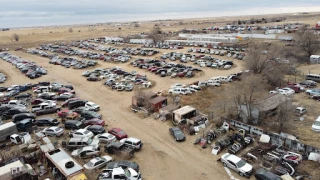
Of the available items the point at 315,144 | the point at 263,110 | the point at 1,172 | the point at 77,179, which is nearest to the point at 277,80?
the point at 263,110

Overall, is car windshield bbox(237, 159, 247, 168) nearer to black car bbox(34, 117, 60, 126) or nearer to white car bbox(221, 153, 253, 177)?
white car bbox(221, 153, 253, 177)

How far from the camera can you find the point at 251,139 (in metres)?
19.5

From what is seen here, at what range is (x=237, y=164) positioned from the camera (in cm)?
1630

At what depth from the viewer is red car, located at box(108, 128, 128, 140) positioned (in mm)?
20931

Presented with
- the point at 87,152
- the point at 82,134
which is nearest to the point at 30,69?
the point at 82,134

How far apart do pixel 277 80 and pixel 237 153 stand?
58.7 ft

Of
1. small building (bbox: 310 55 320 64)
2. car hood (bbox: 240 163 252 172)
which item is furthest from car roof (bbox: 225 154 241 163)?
small building (bbox: 310 55 320 64)

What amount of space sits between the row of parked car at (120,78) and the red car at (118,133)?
497 inches

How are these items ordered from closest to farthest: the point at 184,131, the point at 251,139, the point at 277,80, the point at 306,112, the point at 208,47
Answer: the point at 251,139, the point at 184,131, the point at 306,112, the point at 277,80, the point at 208,47

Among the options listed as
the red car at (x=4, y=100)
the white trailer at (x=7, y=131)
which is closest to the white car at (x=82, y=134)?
the white trailer at (x=7, y=131)

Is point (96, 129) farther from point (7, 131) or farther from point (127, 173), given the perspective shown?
point (7, 131)

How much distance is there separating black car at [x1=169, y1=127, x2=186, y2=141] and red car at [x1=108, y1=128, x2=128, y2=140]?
12.7 ft

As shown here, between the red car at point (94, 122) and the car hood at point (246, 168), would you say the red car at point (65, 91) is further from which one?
the car hood at point (246, 168)

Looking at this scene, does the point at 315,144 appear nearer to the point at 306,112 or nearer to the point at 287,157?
the point at 287,157
